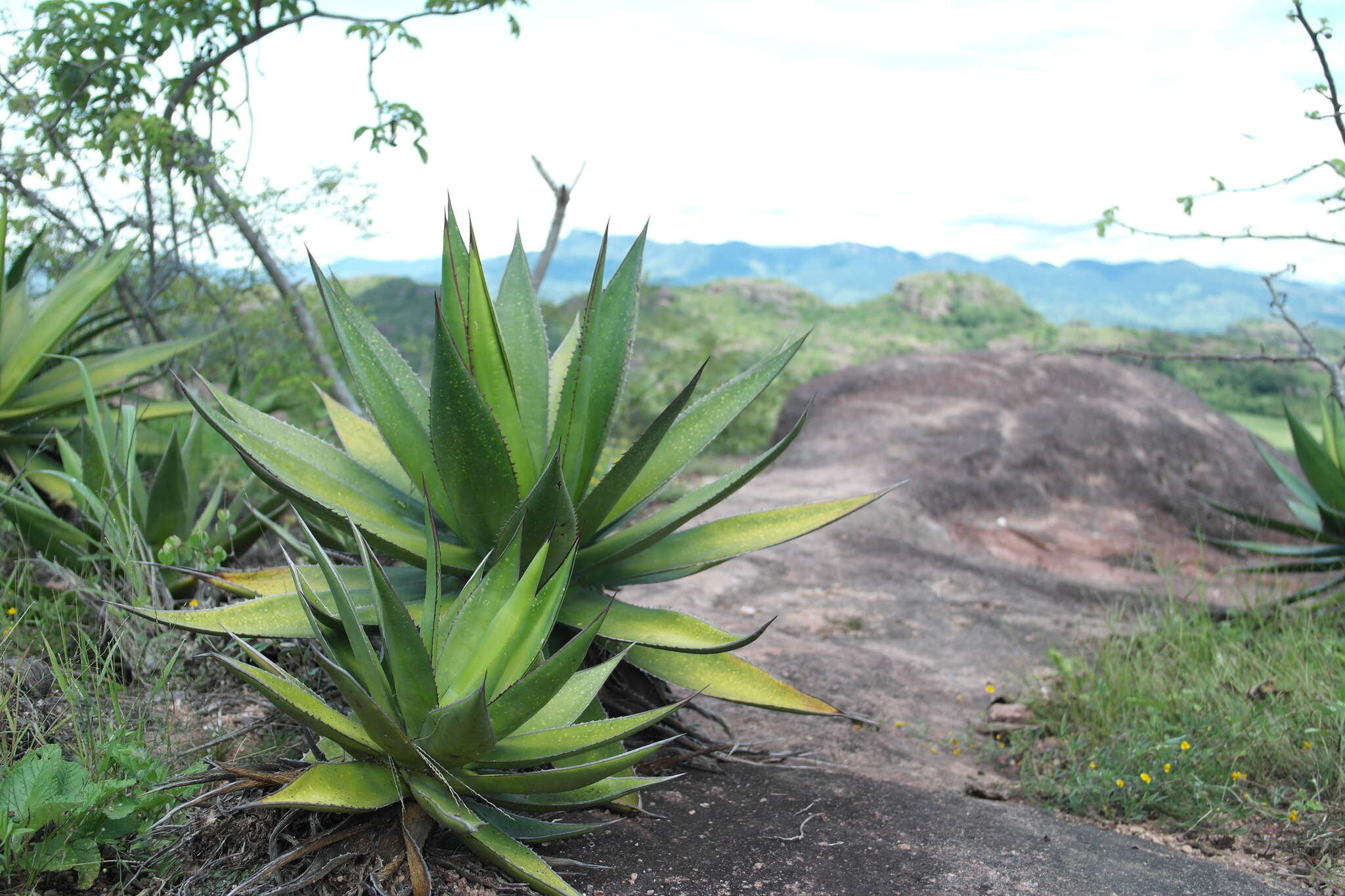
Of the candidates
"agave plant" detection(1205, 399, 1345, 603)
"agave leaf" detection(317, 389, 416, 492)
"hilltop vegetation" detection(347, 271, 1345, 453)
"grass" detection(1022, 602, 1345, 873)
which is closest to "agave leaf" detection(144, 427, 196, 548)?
"agave leaf" detection(317, 389, 416, 492)

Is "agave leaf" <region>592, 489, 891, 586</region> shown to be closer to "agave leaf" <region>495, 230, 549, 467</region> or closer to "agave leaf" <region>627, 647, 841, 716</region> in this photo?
"agave leaf" <region>627, 647, 841, 716</region>

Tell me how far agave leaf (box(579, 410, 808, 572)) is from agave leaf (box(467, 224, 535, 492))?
0.28 metres

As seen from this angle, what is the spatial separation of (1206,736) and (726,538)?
1937 millimetres

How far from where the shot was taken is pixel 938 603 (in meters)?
6.52

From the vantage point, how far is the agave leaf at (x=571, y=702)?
7.06ft

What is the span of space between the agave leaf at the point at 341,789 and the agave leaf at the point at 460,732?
132mm

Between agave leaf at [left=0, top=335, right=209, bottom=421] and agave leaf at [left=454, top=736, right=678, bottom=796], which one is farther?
agave leaf at [left=0, top=335, right=209, bottom=421]

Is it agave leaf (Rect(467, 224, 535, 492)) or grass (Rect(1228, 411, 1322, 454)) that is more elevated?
agave leaf (Rect(467, 224, 535, 492))

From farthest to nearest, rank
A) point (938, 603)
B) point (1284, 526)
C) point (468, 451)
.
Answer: point (938, 603) → point (1284, 526) → point (468, 451)

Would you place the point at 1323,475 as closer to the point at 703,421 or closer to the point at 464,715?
the point at 703,421

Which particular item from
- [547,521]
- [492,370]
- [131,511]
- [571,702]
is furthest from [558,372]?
[131,511]

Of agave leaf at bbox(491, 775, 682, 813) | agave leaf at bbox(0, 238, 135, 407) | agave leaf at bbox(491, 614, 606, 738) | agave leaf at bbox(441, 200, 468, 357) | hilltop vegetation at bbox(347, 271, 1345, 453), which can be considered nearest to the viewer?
agave leaf at bbox(491, 614, 606, 738)

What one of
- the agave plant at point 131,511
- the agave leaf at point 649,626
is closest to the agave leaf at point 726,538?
the agave leaf at point 649,626

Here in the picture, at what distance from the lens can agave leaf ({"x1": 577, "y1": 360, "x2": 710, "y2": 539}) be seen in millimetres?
2496
